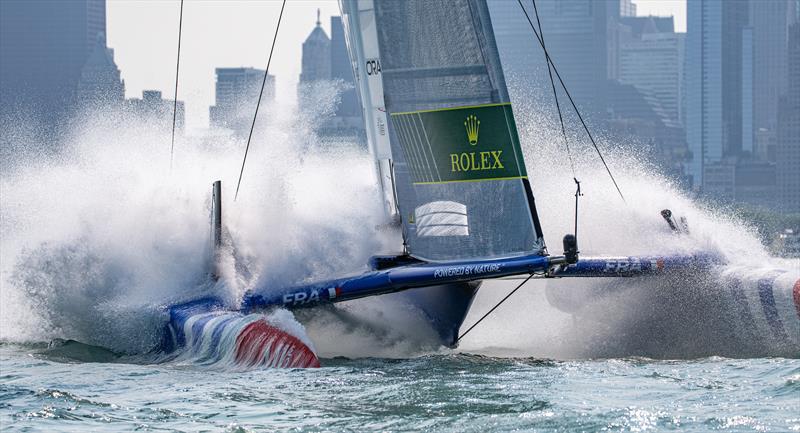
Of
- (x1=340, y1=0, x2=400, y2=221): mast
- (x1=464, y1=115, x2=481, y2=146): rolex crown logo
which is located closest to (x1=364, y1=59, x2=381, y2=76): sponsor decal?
(x1=340, y1=0, x2=400, y2=221): mast

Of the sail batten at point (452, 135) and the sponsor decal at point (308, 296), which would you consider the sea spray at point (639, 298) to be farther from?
the sponsor decal at point (308, 296)

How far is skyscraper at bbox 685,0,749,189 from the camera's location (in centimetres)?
15862

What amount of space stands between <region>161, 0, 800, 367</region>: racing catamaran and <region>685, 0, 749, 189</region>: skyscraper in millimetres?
147795

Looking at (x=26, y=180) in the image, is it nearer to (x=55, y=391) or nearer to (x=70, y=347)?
(x=70, y=347)

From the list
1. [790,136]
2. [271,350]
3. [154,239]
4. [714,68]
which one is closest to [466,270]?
[271,350]

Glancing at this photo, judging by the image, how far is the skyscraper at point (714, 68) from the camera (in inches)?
6245

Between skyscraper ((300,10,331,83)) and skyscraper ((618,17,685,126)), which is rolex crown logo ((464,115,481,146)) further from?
skyscraper ((618,17,685,126))

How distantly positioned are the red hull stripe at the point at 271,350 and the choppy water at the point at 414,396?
0.20 m

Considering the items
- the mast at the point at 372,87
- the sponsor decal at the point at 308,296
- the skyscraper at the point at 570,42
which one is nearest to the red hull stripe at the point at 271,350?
the sponsor decal at the point at 308,296

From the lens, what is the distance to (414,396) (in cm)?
966

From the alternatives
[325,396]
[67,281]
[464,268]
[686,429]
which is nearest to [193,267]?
[67,281]

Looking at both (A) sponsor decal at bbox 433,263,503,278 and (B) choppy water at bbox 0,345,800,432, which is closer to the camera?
(B) choppy water at bbox 0,345,800,432

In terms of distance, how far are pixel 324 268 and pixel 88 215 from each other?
299cm

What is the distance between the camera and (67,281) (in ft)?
45.5
